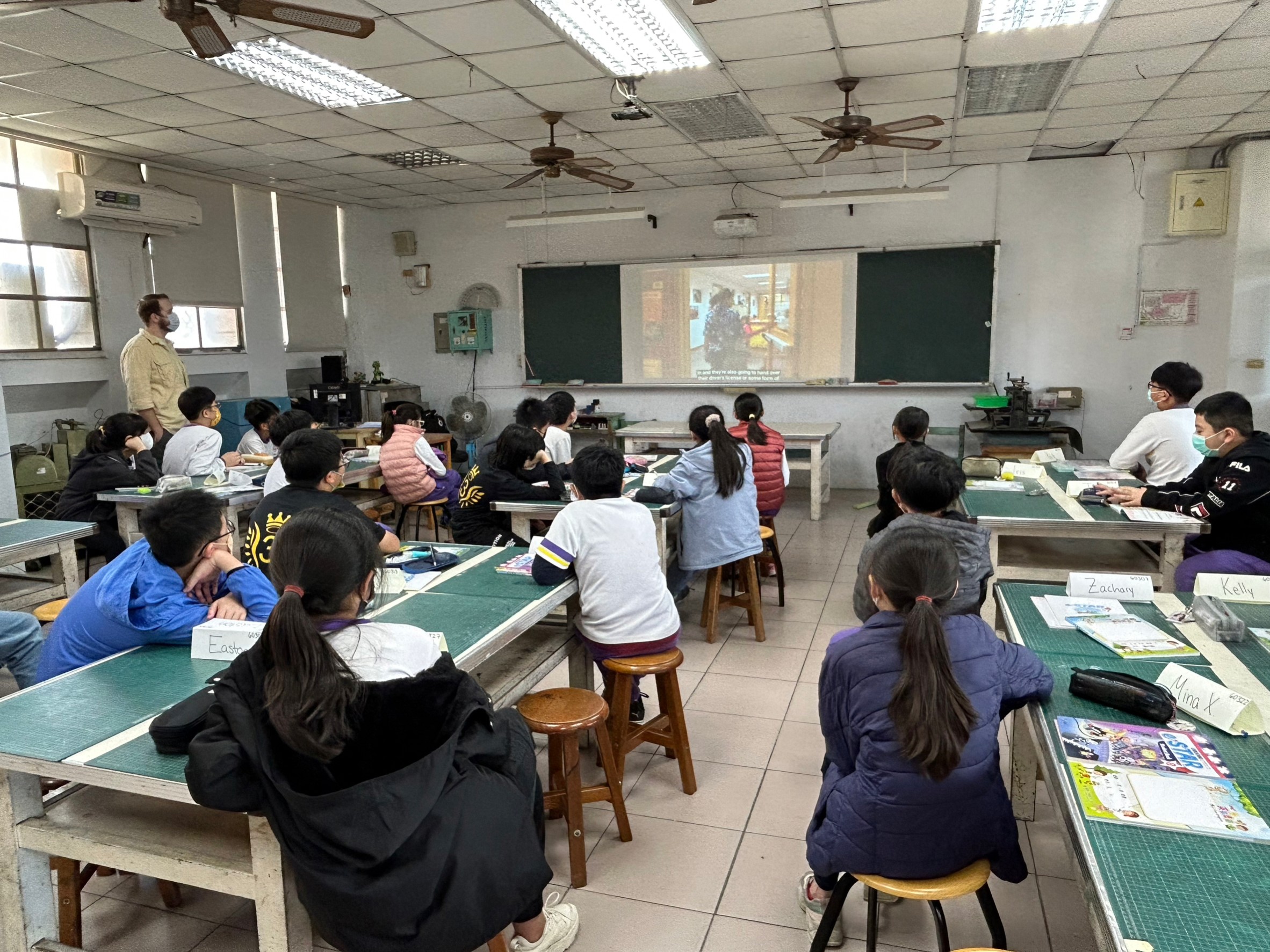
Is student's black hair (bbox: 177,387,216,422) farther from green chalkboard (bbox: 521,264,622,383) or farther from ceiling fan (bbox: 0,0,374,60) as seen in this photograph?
green chalkboard (bbox: 521,264,622,383)

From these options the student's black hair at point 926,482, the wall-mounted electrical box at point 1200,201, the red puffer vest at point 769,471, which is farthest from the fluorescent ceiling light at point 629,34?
the wall-mounted electrical box at point 1200,201

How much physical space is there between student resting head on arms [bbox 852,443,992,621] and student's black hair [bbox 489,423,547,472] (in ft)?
6.20

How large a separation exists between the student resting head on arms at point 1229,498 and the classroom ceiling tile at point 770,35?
239 centimetres

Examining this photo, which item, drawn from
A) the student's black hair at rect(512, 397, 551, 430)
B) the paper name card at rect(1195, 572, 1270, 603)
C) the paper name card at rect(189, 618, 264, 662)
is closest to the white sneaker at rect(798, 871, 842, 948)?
the paper name card at rect(1195, 572, 1270, 603)

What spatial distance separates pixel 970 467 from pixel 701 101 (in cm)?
272

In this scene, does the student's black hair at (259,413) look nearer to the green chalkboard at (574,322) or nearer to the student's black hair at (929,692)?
the green chalkboard at (574,322)

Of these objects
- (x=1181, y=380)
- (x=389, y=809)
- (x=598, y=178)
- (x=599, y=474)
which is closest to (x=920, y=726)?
(x=389, y=809)

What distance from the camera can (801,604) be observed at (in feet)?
15.6

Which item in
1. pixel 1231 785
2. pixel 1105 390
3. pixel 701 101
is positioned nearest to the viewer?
pixel 1231 785

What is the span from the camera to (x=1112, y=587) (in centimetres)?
245

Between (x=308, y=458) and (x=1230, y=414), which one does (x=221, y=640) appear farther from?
(x=1230, y=414)

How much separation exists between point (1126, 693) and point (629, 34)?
3.67 m

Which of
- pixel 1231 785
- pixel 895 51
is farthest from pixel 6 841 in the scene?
pixel 895 51

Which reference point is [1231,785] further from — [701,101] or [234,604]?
[701,101]
